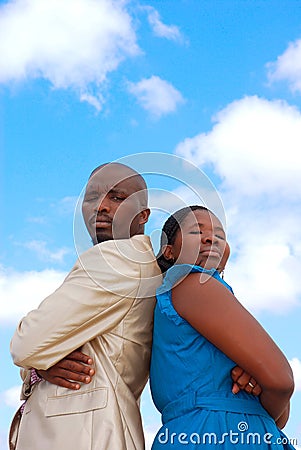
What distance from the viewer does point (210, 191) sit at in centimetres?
328

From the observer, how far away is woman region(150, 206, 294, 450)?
2.78 m

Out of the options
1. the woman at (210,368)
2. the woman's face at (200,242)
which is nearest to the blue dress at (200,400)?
the woman at (210,368)

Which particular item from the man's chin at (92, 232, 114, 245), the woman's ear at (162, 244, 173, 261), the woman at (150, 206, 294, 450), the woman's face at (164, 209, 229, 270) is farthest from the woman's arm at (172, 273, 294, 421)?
the man's chin at (92, 232, 114, 245)

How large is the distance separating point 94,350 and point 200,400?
0.53 metres

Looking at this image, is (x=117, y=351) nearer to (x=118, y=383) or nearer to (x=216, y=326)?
(x=118, y=383)

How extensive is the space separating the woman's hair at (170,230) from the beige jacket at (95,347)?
0.08 meters

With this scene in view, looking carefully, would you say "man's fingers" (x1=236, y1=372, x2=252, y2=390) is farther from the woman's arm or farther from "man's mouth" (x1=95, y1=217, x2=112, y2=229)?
"man's mouth" (x1=95, y1=217, x2=112, y2=229)

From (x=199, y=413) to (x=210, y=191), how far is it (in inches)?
38.3

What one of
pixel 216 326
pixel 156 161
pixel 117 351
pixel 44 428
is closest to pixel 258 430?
pixel 216 326

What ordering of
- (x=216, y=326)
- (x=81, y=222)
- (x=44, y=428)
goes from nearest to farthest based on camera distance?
(x=216, y=326) < (x=44, y=428) < (x=81, y=222)

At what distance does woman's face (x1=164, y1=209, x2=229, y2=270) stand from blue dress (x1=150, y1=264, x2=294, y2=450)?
174 mm

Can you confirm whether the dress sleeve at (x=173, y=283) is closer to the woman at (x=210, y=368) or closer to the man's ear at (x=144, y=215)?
the woman at (x=210, y=368)

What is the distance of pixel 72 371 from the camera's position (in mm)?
3072

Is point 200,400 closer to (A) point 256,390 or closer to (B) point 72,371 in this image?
(A) point 256,390
